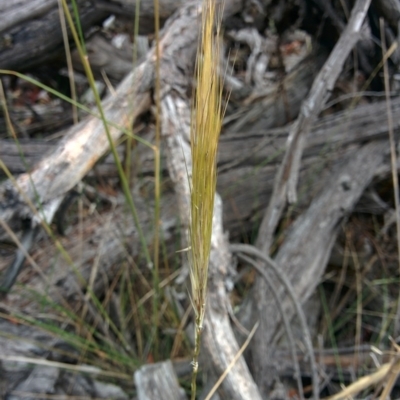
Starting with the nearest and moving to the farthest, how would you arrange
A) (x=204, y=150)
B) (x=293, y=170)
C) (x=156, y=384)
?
(x=204, y=150) → (x=156, y=384) → (x=293, y=170)

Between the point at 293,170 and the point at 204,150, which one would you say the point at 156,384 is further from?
the point at 204,150

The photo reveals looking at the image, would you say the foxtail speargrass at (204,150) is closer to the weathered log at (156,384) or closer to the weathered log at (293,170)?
the weathered log at (156,384)

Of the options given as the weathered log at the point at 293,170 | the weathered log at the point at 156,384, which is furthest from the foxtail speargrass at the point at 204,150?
the weathered log at the point at 293,170

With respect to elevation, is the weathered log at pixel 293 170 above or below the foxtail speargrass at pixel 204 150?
below

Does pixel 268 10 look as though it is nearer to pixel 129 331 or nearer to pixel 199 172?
pixel 129 331

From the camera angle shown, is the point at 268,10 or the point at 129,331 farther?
the point at 268,10

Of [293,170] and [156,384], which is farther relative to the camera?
[293,170]

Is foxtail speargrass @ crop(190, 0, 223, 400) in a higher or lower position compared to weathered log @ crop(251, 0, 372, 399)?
higher

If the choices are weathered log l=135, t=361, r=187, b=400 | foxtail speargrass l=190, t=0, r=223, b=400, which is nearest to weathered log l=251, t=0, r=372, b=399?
weathered log l=135, t=361, r=187, b=400

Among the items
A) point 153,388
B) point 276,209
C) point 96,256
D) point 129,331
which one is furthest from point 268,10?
point 153,388

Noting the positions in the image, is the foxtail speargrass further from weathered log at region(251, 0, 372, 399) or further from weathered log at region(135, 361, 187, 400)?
weathered log at region(251, 0, 372, 399)

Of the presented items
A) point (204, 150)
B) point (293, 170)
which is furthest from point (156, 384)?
point (204, 150)
